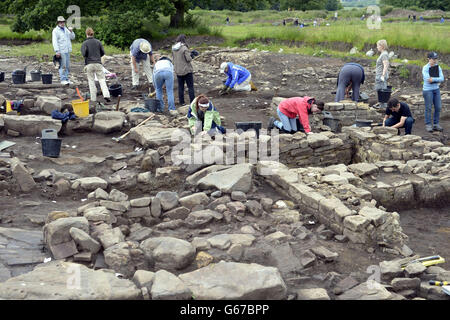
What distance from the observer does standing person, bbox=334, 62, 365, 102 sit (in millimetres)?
10672

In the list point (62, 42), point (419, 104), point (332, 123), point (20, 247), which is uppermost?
point (62, 42)

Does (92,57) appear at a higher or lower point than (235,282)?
higher

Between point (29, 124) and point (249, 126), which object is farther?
point (29, 124)

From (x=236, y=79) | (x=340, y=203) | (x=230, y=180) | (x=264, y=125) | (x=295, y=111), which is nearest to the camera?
(x=340, y=203)

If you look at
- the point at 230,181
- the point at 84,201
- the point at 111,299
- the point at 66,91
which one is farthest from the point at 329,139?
the point at 66,91

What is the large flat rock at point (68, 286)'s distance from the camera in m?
3.88

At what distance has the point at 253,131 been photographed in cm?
839

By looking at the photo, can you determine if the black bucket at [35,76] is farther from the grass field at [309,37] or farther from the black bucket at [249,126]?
the black bucket at [249,126]

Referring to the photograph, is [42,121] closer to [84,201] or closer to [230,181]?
[84,201]

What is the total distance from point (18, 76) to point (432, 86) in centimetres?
959

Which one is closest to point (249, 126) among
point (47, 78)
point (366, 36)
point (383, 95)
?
point (383, 95)

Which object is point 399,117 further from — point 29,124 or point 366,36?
point 366,36

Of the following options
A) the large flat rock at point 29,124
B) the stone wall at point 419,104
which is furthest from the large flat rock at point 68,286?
the stone wall at point 419,104

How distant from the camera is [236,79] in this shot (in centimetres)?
1268
